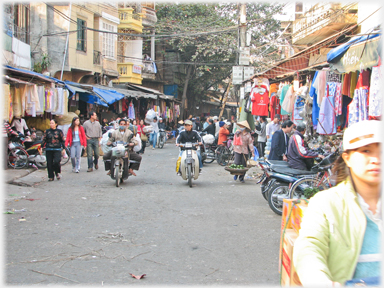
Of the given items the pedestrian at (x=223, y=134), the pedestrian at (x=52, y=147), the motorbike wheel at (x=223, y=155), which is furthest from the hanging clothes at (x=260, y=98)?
the pedestrian at (x=52, y=147)

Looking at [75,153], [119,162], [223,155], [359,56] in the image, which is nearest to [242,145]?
[119,162]

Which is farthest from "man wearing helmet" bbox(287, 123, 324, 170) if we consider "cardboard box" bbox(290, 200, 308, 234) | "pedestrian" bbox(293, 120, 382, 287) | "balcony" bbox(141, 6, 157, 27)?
"balcony" bbox(141, 6, 157, 27)

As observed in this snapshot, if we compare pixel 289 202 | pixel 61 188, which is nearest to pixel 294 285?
pixel 289 202

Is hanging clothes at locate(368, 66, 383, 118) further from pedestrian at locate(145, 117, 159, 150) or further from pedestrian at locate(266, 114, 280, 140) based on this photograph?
pedestrian at locate(145, 117, 159, 150)

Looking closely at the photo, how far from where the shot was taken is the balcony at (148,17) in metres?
32.6

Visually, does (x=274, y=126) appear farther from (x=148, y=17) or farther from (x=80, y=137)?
(x=148, y=17)

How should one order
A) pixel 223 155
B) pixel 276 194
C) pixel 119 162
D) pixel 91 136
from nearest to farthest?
pixel 276 194, pixel 119 162, pixel 91 136, pixel 223 155

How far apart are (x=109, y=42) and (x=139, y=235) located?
72.3 feet

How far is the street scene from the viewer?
214 cm

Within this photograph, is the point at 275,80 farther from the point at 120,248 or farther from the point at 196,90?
the point at 196,90

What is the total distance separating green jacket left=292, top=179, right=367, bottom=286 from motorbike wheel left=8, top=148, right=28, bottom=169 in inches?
479

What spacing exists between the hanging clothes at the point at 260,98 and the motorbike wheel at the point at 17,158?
26.9ft

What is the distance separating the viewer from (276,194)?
7.77 meters

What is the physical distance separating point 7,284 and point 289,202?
2.96m
